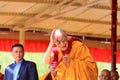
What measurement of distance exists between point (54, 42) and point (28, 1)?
5.63m

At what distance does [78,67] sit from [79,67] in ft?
0.03

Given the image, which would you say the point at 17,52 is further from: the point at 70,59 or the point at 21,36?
the point at 21,36

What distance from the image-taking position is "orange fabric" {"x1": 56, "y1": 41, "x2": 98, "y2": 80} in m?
4.15

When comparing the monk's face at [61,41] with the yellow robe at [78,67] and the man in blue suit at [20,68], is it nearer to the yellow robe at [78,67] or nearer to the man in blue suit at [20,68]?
the yellow robe at [78,67]

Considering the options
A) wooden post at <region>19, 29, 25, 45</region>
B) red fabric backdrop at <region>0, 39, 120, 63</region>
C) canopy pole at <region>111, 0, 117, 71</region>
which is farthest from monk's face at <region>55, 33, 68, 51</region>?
red fabric backdrop at <region>0, 39, 120, 63</region>

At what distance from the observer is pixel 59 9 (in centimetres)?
1040

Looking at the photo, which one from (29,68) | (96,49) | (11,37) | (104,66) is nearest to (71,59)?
(29,68)

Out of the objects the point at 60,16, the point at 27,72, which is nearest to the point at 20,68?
the point at 27,72

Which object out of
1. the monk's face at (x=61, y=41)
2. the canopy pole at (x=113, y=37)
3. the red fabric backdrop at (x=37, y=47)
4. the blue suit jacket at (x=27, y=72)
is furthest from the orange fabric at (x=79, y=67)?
the red fabric backdrop at (x=37, y=47)

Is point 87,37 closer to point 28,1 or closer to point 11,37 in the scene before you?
point 11,37

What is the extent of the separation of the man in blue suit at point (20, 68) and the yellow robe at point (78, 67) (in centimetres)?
47

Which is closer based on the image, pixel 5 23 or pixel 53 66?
pixel 53 66

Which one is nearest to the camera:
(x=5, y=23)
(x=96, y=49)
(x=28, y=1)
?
(x=28, y=1)

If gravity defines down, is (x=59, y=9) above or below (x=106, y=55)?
above
